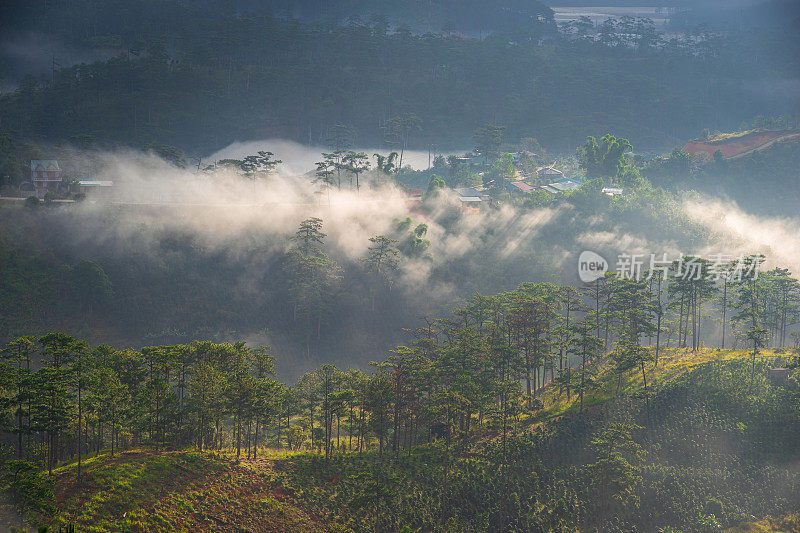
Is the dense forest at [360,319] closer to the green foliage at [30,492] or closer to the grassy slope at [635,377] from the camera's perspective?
the green foliage at [30,492]

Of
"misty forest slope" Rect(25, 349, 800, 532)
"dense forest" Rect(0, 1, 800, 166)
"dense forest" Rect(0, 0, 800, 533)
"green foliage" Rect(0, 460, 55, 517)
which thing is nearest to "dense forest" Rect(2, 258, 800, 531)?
"misty forest slope" Rect(25, 349, 800, 532)

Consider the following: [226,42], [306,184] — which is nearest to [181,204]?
[306,184]

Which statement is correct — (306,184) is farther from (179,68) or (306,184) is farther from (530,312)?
(179,68)

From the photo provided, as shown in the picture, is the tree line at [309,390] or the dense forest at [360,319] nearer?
the tree line at [309,390]

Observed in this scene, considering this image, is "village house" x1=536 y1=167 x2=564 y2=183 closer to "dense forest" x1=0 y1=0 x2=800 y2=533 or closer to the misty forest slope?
"dense forest" x1=0 y1=0 x2=800 y2=533

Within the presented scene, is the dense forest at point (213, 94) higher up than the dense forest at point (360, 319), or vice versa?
the dense forest at point (213, 94)

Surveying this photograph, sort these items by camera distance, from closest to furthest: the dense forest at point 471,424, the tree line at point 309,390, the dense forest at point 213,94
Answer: the tree line at point 309,390 → the dense forest at point 471,424 → the dense forest at point 213,94

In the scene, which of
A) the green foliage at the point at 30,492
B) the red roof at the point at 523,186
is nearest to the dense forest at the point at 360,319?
the green foliage at the point at 30,492
